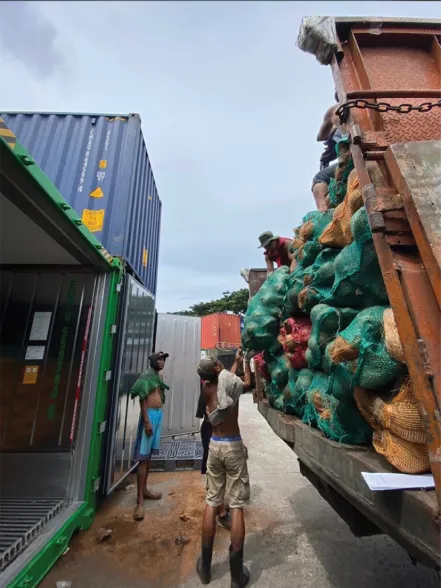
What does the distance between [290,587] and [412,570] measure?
3.05ft

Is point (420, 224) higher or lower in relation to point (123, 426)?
higher

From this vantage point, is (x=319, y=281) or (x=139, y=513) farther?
(x=139, y=513)

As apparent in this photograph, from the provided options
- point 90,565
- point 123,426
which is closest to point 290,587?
point 90,565

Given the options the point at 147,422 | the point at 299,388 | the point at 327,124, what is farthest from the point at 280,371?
the point at 327,124

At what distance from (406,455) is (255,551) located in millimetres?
2043

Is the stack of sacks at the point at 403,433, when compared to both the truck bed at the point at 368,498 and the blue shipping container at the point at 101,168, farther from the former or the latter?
the blue shipping container at the point at 101,168

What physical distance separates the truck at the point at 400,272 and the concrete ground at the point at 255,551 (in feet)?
2.59

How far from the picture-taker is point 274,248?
10.5 ft

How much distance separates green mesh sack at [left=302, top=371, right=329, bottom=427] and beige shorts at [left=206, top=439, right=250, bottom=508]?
734mm

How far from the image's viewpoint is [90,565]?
2166 millimetres

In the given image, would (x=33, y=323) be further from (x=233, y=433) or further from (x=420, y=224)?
(x=420, y=224)

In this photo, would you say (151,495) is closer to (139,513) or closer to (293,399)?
(139,513)

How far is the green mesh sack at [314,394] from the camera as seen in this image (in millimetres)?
1688

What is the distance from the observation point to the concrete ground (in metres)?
2.03
